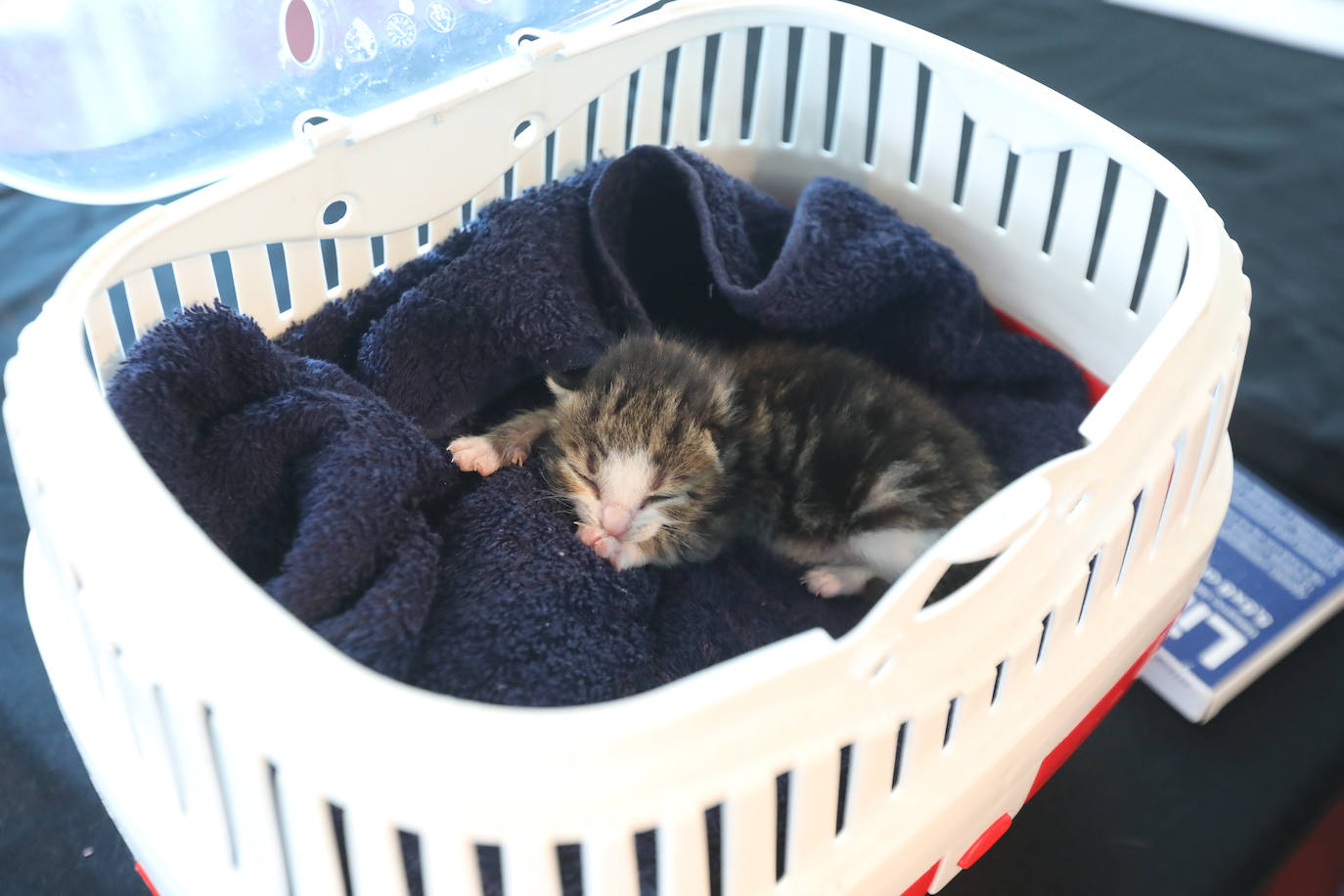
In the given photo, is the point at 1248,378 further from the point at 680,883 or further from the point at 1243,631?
the point at 680,883

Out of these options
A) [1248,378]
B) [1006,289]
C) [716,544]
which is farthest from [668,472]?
[1248,378]

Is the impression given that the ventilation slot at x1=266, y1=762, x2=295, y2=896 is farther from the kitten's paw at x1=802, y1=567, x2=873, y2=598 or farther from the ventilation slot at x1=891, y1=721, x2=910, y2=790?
the kitten's paw at x1=802, y1=567, x2=873, y2=598

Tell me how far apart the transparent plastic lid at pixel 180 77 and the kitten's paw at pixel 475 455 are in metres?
0.45

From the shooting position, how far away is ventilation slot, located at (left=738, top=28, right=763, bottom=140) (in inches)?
68.2

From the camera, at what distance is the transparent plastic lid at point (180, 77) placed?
119 centimetres

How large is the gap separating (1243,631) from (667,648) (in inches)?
27.9

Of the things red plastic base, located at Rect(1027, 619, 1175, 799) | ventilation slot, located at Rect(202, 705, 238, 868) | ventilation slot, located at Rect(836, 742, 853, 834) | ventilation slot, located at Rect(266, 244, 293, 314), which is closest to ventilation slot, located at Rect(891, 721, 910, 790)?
ventilation slot, located at Rect(836, 742, 853, 834)

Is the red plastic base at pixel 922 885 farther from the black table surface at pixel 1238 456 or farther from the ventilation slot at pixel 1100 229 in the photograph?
the ventilation slot at pixel 1100 229

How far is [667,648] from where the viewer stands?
3.88ft

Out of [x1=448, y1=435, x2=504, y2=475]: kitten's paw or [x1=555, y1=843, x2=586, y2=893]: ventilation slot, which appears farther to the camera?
[x1=448, y1=435, x2=504, y2=475]: kitten's paw

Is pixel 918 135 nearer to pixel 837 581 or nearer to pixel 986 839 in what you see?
pixel 837 581

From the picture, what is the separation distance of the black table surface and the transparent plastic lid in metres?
0.48

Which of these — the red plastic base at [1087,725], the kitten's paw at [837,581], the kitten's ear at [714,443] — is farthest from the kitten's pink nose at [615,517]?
the red plastic base at [1087,725]

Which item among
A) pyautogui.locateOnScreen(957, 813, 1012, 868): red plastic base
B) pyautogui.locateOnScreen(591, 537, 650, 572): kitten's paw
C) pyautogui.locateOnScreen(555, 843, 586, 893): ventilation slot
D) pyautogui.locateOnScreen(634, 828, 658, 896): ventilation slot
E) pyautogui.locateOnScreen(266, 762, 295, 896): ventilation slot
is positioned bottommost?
pyautogui.locateOnScreen(957, 813, 1012, 868): red plastic base
